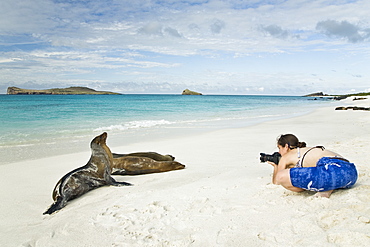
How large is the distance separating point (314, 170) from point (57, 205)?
13.2ft

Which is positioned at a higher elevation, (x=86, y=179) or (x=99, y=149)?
(x=99, y=149)

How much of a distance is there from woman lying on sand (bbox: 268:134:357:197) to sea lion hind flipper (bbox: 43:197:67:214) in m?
3.50

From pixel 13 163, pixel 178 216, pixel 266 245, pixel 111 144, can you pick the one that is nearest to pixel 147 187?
pixel 178 216

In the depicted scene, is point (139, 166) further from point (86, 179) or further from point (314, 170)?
point (314, 170)

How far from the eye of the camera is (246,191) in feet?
15.7

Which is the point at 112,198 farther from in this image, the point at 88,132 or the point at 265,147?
the point at 88,132

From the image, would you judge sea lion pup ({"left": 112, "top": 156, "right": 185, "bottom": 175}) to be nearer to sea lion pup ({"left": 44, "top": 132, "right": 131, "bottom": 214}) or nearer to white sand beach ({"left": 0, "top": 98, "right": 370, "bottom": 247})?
white sand beach ({"left": 0, "top": 98, "right": 370, "bottom": 247})

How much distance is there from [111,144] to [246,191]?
7576mm

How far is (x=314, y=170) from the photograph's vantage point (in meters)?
3.94

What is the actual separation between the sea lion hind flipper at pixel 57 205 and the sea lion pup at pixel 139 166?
1934mm

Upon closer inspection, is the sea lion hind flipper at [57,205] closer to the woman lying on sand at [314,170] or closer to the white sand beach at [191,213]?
the white sand beach at [191,213]

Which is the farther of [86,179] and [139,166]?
[139,166]

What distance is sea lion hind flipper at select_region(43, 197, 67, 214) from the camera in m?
4.69

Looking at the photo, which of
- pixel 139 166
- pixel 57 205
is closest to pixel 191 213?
pixel 57 205
